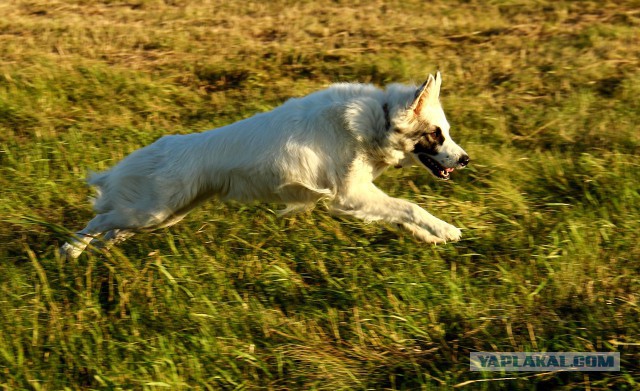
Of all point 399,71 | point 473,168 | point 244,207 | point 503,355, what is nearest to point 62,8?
point 399,71

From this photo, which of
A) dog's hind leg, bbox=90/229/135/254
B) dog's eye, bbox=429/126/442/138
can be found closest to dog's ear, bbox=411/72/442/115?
dog's eye, bbox=429/126/442/138

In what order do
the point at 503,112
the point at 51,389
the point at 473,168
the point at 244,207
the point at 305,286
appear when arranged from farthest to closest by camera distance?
the point at 503,112 < the point at 473,168 < the point at 244,207 < the point at 305,286 < the point at 51,389

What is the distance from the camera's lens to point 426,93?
5.37 m

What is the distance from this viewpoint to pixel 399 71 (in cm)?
899

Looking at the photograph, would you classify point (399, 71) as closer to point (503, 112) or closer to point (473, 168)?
point (503, 112)

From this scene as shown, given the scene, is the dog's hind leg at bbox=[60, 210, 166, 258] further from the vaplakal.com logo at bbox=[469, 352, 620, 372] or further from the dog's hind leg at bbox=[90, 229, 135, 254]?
the vaplakal.com logo at bbox=[469, 352, 620, 372]

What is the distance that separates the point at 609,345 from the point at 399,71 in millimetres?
5012

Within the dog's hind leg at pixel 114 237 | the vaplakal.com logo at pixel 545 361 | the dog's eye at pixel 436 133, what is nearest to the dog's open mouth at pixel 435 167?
the dog's eye at pixel 436 133

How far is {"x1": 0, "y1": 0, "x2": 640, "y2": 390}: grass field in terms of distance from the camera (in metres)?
4.68

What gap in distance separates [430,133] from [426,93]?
31 cm

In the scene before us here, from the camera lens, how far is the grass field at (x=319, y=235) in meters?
4.68

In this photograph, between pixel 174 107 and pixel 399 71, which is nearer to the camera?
pixel 174 107

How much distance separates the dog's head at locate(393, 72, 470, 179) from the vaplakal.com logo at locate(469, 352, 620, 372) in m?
1.48

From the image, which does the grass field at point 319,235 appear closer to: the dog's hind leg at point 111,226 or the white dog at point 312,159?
the dog's hind leg at point 111,226
